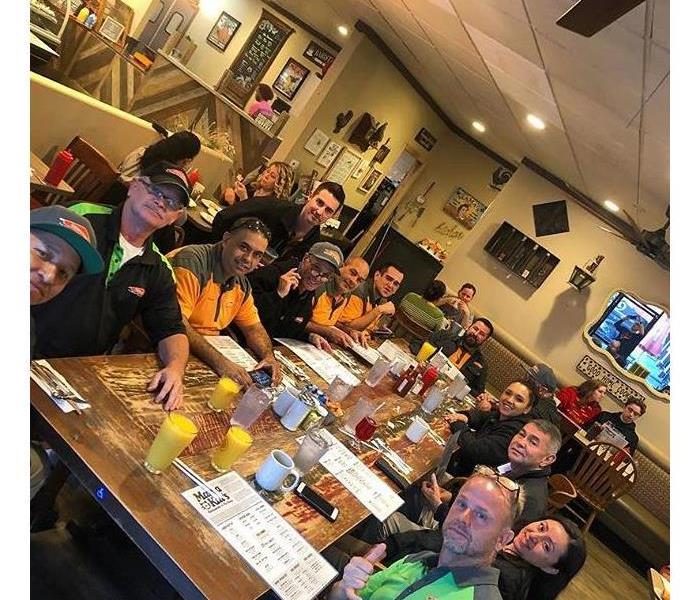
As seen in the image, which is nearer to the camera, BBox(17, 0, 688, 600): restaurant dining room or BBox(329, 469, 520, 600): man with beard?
BBox(17, 0, 688, 600): restaurant dining room

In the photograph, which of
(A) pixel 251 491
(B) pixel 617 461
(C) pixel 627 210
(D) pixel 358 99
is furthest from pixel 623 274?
(A) pixel 251 491

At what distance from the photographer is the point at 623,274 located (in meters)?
8.16

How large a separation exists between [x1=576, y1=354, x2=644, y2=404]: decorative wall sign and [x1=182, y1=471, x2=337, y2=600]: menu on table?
7.26 m

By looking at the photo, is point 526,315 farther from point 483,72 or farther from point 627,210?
point 483,72

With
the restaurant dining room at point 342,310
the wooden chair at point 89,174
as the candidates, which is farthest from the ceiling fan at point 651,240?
the wooden chair at point 89,174

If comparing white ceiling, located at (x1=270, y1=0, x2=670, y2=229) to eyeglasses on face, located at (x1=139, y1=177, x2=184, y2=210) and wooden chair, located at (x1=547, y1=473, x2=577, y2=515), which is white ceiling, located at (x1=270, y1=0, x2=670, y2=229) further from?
wooden chair, located at (x1=547, y1=473, x2=577, y2=515)

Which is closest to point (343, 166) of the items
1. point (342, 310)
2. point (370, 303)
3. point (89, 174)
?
point (370, 303)

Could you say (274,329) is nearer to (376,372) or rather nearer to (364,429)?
(376,372)

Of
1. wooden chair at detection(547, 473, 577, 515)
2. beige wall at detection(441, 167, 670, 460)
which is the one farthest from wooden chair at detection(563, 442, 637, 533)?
beige wall at detection(441, 167, 670, 460)

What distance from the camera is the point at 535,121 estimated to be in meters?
6.31

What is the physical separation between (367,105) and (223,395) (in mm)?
7061

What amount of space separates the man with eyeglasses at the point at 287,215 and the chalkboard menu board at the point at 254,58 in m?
6.04

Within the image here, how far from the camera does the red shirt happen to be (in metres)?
6.77
